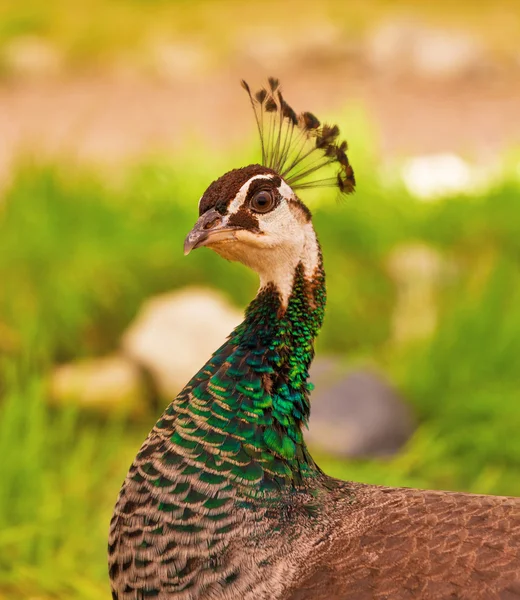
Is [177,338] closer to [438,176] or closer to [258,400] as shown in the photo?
[258,400]

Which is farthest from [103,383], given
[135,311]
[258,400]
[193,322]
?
[258,400]

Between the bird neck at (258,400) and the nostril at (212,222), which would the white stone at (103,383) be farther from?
the nostril at (212,222)

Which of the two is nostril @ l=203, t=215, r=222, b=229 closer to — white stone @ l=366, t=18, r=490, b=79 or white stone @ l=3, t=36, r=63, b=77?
white stone @ l=3, t=36, r=63, b=77

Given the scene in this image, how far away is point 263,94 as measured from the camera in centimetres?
200

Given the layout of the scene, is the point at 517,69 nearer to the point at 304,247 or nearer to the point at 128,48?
the point at 128,48

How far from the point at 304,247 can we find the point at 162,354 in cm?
243

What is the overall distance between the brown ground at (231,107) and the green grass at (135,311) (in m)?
1.94

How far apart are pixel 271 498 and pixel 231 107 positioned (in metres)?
9.12

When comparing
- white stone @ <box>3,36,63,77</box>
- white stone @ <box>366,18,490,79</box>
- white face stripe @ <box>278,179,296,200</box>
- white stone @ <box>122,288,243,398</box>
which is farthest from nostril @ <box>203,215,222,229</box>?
white stone @ <box>366,18,490,79</box>

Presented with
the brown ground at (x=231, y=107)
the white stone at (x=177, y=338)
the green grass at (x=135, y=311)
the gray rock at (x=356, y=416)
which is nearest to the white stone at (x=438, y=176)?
the green grass at (x=135, y=311)

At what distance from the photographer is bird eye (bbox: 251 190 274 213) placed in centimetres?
185

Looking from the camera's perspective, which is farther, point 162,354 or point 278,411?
point 162,354

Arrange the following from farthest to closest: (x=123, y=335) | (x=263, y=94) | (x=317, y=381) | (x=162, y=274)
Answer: (x=162, y=274)
(x=123, y=335)
(x=317, y=381)
(x=263, y=94)

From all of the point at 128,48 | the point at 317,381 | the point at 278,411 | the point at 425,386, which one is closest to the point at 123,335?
the point at 317,381
